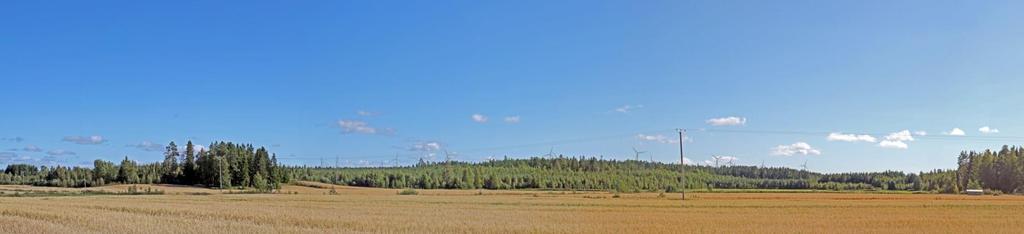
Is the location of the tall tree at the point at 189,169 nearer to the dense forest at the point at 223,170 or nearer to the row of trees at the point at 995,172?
the dense forest at the point at 223,170

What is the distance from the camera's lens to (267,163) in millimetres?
170625

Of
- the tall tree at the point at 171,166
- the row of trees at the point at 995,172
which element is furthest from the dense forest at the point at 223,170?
the row of trees at the point at 995,172

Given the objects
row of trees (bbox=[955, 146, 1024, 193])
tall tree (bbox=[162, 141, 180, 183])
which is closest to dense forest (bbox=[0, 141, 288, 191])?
tall tree (bbox=[162, 141, 180, 183])

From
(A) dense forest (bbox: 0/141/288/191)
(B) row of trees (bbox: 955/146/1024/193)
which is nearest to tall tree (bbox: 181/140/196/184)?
(A) dense forest (bbox: 0/141/288/191)

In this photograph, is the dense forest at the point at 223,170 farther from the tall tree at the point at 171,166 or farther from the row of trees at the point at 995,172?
the row of trees at the point at 995,172

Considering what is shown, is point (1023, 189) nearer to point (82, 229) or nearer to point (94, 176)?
point (82, 229)

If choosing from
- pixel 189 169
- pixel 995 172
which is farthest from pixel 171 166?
pixel 995 172

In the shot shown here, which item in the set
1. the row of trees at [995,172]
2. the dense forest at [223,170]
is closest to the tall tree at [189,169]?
the dense forest at [223,170]

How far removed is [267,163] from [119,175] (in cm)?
4482

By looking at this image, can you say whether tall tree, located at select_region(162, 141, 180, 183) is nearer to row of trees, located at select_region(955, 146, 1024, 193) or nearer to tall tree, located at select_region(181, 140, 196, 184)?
tall tree, located at select_region(181, 140, 196, 184)

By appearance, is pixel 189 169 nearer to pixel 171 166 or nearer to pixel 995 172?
pixel 171 166

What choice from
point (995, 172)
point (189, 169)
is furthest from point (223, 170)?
point (995, 172)

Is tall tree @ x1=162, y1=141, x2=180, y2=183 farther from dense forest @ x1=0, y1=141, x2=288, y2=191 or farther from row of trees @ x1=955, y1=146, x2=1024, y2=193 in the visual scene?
row of trees @ x1=955, y1=146, x2=1024, y2=193

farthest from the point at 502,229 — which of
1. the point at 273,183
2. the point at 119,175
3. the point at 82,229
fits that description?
the point at 119,175
